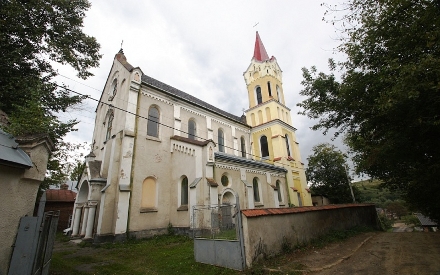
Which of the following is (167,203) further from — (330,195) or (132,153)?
(330,195)

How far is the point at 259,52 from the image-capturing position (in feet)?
101

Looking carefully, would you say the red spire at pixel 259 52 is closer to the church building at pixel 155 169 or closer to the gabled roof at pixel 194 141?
the church building at pixel 155 169

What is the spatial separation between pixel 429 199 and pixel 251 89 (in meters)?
21.3

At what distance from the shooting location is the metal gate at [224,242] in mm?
6312

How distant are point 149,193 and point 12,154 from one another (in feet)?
35.7

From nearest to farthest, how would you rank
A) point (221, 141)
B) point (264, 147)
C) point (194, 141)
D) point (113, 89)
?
point (194, 141), point (113, 89), point (221, 141), point (264, 147)

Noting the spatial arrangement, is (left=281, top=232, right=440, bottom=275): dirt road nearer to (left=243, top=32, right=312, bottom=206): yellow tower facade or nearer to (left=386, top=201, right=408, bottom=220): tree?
(left=243, top=32, right=312, bottom=206): yellow tower facade

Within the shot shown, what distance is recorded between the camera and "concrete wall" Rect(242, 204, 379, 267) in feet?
21.4

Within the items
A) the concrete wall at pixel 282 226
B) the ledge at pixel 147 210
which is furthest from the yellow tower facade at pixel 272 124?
the ledge at pixel 147 210

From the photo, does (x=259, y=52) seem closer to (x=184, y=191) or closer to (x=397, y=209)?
(x=184, y=191)

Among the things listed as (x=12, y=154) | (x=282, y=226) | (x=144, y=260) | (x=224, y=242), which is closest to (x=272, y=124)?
(x=282, y=226)

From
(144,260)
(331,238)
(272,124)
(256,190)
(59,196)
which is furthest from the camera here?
(272,124)

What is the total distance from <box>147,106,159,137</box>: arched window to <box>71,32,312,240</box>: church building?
8 cm

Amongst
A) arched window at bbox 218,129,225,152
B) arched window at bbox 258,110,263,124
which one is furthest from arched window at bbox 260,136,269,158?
arched window at bbox 218,129,225,152
